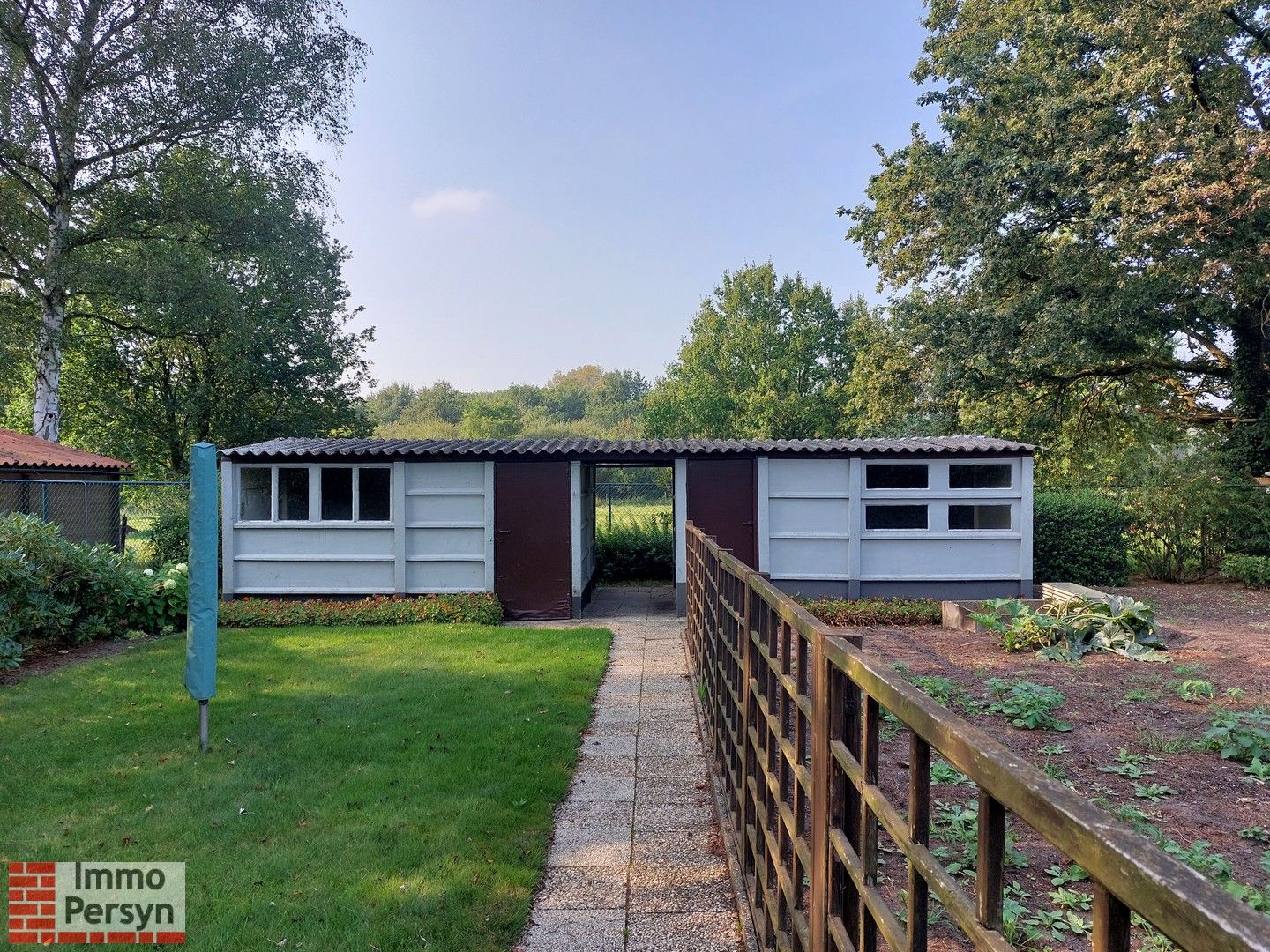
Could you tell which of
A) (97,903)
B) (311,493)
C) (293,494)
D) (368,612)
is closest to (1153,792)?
(97,903)

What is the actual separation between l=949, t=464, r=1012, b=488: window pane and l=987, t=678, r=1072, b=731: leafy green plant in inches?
196

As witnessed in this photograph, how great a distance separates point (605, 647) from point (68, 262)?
1312 centimetres

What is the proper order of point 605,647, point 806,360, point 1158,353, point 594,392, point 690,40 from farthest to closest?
point 594,392
point 806,360
point 1158,353
point 690,40
point 605,647

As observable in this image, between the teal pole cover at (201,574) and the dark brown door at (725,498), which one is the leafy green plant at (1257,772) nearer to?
the teal pole cover at (201,574)

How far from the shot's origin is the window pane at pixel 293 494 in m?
9.89

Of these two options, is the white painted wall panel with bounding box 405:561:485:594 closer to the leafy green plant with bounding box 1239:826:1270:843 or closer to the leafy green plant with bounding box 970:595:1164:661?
the leafy green plant with bounding box 970:595:1164:661

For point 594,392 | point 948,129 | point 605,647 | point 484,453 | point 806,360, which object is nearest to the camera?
point 605,647

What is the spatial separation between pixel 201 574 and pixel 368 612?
480 cm

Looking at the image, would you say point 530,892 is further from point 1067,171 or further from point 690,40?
point 1067,171

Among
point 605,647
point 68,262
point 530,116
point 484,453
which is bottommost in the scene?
point 605,647

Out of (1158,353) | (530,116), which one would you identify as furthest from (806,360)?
(530,116)

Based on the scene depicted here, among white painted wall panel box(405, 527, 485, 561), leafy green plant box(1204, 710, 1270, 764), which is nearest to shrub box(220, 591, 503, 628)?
white painted wall panel box(405, 527, 485, 561)

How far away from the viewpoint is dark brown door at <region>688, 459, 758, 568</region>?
9.90 metres

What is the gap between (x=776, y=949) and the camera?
2088mm
